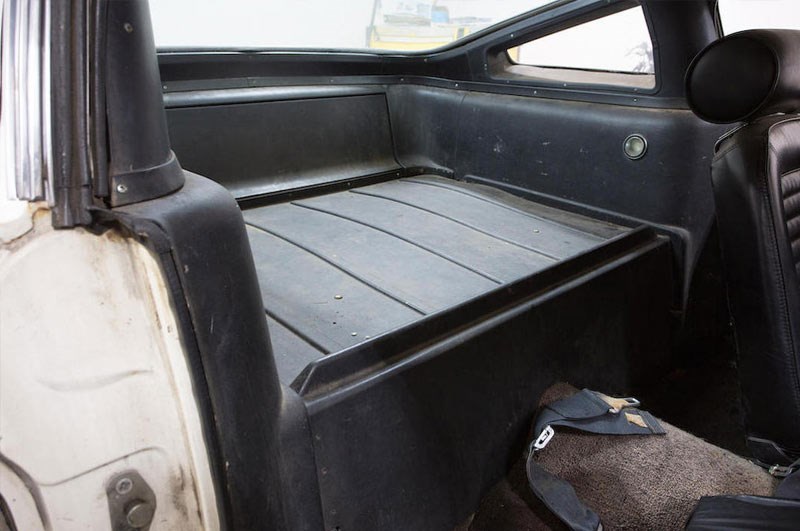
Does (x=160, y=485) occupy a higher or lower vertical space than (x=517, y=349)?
higher

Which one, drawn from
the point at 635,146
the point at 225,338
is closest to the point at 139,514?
the point at 225,338

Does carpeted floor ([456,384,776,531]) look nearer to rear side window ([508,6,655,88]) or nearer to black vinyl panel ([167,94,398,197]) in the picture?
rear side window ([508,6,655,88])

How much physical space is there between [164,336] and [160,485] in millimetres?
188

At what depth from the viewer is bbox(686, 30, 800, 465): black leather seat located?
3.56 ft

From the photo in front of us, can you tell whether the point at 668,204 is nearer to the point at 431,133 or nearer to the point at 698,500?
the point at 698,500

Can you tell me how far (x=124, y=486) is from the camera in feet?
2.15

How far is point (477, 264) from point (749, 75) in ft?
2.19

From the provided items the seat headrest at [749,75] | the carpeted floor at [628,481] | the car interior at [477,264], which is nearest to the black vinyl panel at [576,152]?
the car interior at [477,264]

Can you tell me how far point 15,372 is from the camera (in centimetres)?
55

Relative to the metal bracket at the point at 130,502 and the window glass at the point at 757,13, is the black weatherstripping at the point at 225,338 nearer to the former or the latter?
the metal bracket at the point at 130,502

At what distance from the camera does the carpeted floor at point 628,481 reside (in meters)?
1.05

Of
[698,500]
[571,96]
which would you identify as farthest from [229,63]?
[698,500]

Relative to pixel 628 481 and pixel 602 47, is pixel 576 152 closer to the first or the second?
pixel 602 47

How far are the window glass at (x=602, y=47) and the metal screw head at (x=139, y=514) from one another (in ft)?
5.14
